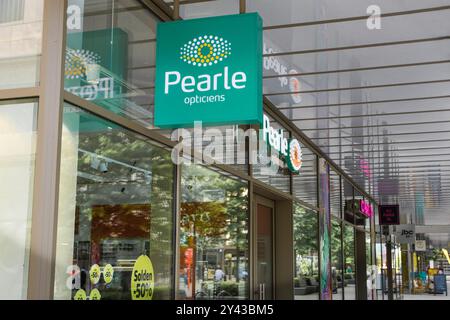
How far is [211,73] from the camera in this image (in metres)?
4.67

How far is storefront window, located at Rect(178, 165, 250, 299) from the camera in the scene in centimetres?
619

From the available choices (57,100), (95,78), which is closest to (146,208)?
(95,78)

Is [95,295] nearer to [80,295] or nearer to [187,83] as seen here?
[80,295]

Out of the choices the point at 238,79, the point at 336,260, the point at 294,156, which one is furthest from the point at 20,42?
the point at 336,260

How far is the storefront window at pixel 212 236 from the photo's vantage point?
619 centimetres

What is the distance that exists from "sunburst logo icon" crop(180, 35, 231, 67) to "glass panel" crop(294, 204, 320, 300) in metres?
6.50

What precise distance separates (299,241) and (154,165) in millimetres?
5942

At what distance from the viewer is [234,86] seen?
14.9 feet

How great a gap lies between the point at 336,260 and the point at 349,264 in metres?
2.46

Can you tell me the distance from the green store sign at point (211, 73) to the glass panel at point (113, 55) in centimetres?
45

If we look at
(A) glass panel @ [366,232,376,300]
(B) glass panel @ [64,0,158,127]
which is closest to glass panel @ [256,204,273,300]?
(B) glass panel @ [64,0,158,127]

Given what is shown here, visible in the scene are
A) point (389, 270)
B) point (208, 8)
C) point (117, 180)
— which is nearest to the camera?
point (117, 180)

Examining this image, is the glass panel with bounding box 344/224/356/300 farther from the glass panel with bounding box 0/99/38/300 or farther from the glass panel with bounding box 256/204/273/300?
the glass panel with bounding box 0/99/38/300
